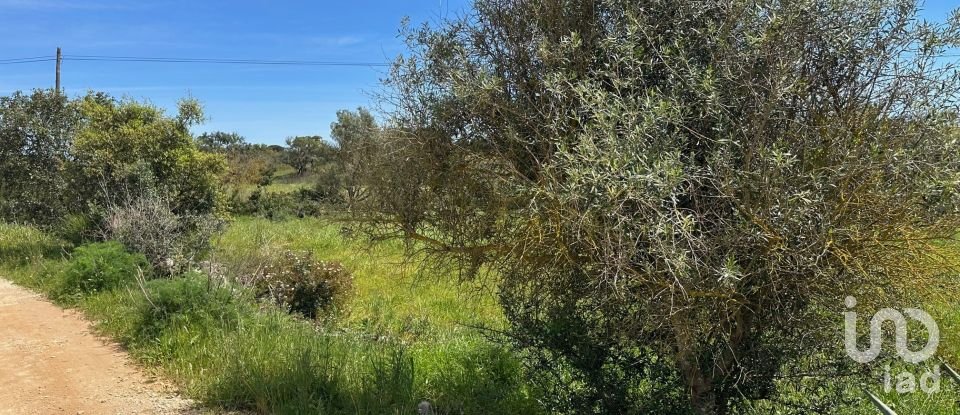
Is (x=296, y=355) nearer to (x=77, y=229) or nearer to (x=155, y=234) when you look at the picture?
(x=155, y=234)

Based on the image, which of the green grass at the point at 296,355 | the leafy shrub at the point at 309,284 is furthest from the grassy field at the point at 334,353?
the leafy shrub at the point at 309,284

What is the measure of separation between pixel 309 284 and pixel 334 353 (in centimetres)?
445

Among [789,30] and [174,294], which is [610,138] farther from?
[174,294]

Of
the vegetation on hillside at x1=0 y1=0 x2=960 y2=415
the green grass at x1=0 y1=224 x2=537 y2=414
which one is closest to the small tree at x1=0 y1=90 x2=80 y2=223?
the green grass at x1=0 y1=224 x2=537 y2=414

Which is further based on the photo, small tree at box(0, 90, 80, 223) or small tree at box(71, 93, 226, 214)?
small tree at box(0, 90, 80, 223)

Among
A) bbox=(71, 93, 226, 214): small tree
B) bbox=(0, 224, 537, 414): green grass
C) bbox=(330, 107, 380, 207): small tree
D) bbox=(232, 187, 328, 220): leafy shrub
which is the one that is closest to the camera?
bbox=(330, 107, 380, 207): small tree

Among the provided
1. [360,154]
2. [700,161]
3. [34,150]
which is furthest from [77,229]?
[700,161]

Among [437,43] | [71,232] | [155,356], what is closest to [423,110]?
[437,43]

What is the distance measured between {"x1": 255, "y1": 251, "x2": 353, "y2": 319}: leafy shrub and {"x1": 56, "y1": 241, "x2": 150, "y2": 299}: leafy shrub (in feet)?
6.42

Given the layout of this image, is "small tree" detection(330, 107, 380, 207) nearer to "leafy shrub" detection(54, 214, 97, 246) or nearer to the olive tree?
the olive tree

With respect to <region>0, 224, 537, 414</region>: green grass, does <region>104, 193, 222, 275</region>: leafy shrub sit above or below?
above

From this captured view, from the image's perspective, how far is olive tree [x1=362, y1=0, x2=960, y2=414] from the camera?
2830mm

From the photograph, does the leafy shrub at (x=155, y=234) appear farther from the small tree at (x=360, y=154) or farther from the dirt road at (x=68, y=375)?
the small tree at (x=360, y=154)

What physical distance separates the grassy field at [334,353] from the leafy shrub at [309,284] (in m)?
0.71
